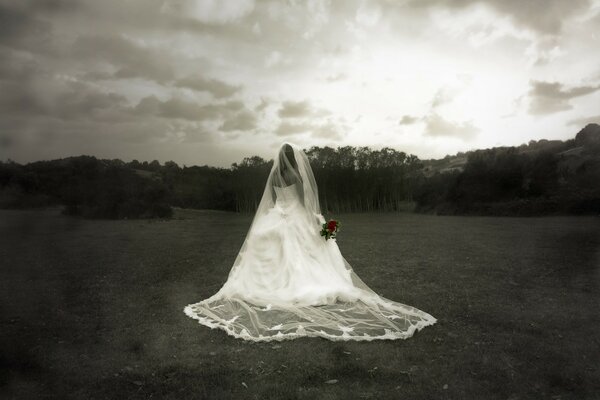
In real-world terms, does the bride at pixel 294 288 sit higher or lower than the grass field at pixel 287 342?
higher

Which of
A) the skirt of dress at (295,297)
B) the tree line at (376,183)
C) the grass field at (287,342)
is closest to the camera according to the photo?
the grass field at (287,342)

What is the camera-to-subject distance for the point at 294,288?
7.23 m

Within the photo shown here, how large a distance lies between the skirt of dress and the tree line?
8.80m

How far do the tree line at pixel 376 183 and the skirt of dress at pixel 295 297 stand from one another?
347 inches

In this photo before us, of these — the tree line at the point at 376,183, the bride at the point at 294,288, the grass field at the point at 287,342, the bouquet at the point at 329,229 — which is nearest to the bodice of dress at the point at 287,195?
the bride at the point at 294,288

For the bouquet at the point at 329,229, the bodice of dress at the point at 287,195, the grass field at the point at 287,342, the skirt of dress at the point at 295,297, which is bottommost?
the grass field at the point at 287,342

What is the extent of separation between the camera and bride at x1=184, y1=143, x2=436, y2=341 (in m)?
6.00

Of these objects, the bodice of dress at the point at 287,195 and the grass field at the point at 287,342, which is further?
the bodice of dress at the point at 287,195

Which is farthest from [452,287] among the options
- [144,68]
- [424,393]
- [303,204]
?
[144,68]

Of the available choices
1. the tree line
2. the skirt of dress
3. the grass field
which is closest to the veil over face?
the skirt of dress

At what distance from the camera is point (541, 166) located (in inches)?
1340

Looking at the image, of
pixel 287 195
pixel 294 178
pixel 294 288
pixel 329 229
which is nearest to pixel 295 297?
pixel 294 288

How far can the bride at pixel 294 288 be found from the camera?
19.7 feet

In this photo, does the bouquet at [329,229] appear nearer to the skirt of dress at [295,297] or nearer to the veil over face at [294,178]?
the skirt of dress at [295,297]
